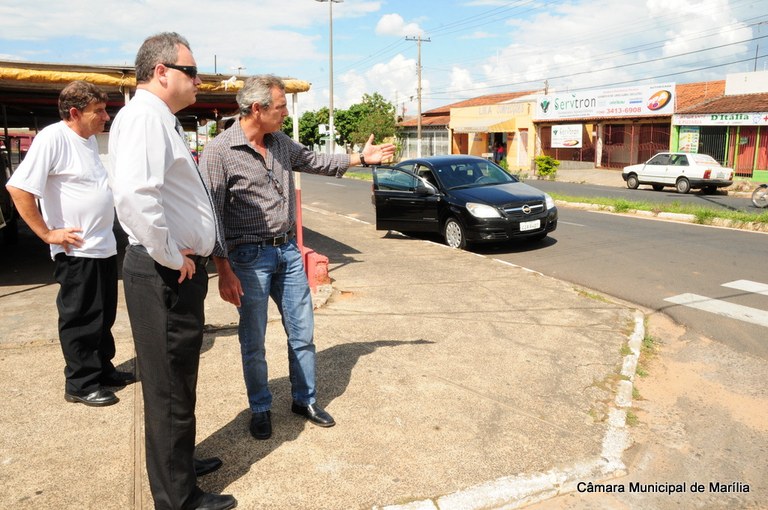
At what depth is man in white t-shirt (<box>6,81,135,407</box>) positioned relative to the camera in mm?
4027

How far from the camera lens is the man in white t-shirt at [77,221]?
4027mm

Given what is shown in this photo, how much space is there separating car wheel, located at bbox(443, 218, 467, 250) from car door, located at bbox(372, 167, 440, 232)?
0.27m

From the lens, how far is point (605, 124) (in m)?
36.8

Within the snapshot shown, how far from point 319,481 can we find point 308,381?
728 mm

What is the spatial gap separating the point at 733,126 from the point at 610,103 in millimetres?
7851

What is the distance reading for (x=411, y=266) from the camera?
348 inches

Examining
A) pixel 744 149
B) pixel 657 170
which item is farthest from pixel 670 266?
pixel 744 149

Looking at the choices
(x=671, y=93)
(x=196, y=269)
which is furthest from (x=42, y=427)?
(x=671, y=93)

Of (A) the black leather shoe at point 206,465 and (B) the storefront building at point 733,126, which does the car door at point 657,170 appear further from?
(A) the black leather shoe at point 206,465

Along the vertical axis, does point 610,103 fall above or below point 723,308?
above

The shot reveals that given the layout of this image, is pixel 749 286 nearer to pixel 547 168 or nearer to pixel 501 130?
pixel 547 168

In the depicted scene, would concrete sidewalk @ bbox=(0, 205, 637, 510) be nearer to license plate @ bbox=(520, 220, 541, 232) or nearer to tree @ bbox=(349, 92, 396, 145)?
license plate @ bbox=(520, 220, 541, 232)

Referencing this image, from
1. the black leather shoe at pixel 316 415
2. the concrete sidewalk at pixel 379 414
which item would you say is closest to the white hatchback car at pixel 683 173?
the concrete sidewalk at pixel 379 414

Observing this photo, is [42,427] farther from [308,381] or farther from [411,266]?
[411,266]
